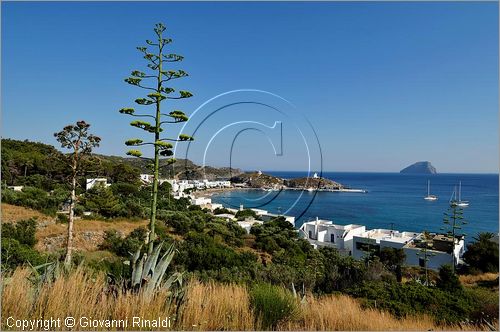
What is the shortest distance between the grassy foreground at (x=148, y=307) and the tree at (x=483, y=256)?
841 inches

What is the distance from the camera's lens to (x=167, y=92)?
2516 millimetres

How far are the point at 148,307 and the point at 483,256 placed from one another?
76.9 ft

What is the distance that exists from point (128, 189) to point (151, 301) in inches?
957

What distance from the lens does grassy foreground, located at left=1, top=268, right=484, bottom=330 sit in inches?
84.0

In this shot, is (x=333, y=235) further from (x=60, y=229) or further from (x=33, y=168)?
(x=33, y=168)

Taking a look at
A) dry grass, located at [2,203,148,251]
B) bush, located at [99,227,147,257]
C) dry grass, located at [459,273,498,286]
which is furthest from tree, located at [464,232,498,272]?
dry grass, located at [2,203,148,251]

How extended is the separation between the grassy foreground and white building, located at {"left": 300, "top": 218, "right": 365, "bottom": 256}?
24375 millimetres

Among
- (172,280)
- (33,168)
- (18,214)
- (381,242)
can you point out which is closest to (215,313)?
(172,280)

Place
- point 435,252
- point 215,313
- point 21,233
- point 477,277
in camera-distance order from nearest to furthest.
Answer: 1. point 215,313
2. point 21,233
3. point 477,277
4. point 435,252

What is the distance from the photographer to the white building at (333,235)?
27.2 meters

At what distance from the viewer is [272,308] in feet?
8.80

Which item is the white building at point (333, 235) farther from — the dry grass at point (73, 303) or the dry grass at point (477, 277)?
the dry grass at point (73, 303)

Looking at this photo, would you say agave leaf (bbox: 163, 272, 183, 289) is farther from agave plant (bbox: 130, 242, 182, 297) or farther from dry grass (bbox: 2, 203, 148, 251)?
dry grass (bbox: 2, 203, 148, 251)

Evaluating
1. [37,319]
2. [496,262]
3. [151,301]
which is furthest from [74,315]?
[496,262]
